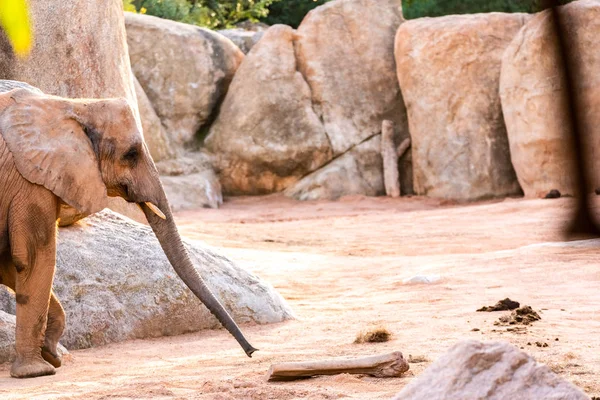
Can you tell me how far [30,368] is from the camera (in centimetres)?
562

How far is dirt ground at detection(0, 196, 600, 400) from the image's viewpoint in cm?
490

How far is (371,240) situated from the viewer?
13852 millimetres

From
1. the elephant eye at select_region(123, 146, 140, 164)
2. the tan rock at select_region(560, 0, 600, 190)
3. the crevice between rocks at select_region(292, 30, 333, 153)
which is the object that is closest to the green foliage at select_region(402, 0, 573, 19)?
the crevice between rocks at select_region(292, 30, 333, 153)

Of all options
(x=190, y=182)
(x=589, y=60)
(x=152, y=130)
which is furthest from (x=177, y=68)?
(x=589, y=60)

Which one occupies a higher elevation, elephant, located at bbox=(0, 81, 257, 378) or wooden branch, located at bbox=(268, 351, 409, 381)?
elephant, located at bbox=(0, 81, 257, 378)

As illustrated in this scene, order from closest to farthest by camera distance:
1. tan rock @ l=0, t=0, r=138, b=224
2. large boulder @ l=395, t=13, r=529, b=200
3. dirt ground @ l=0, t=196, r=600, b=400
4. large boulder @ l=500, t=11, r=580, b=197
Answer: dirt ground @ l=0, t=196, r=600, b=400 < tan rock @ l=0, t=0, r=138, b=224 < large boulder @ l=500, t=11, r=580, b=197 < large boulder @ l=395, t=13, r=529, b=200

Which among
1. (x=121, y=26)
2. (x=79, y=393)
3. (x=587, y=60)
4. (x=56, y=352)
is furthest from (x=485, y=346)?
(x=587, y=60)

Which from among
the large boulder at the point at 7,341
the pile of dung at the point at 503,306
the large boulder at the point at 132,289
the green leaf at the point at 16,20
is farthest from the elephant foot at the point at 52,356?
the green leaf at the point at 16,20

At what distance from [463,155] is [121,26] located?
31.4 ft

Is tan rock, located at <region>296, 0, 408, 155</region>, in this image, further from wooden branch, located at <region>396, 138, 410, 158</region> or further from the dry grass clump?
the dry grass clump

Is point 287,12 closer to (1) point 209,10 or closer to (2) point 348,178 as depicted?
(1) point 209,10

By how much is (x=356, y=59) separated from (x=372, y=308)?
14320 mm

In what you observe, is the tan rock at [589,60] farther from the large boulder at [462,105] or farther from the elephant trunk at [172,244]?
the elephant trunk at [172,244]

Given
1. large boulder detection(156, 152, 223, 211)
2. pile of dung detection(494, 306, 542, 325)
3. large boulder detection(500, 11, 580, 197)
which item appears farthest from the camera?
large boulder detection(156, 152, 223, 211)
